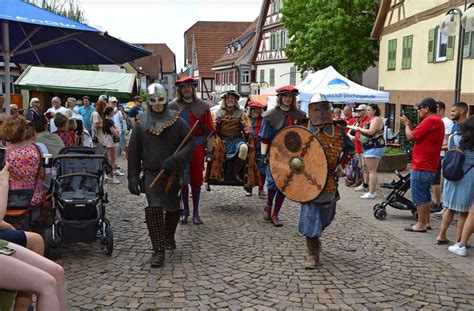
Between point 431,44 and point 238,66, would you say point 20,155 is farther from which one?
point 238,66

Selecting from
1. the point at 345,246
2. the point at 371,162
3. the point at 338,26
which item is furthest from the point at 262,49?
the point at 345,246

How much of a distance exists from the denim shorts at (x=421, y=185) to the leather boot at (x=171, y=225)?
10.6 ft

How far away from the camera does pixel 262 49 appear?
142ft

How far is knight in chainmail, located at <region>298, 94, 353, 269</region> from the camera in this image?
5555mm

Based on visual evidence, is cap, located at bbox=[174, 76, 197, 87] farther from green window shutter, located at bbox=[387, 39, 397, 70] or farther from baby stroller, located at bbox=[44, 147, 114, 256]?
green window shutter, located at bbox=[387, 39, 397, 70]

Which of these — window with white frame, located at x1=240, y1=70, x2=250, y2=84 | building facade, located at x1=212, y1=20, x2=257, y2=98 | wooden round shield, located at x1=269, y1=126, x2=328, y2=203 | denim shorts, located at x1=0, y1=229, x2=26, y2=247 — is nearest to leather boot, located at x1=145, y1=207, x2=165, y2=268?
wooden round shield, located at x1=269, y1=126, x2=328, y2=203

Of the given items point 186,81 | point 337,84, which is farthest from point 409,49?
point 186,81

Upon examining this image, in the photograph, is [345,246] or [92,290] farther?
[345,246]

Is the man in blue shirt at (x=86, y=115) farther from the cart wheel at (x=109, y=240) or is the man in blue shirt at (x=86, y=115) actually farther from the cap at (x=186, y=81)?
the cart wheel at (x=109, y=240)

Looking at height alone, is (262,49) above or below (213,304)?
above

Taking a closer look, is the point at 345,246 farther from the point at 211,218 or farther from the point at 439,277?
the point at 211,218

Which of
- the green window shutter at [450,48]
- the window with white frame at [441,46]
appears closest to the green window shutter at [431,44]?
the window with white frame at [441,46]

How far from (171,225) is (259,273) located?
1.19m

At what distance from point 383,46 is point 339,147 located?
60.0 feet
